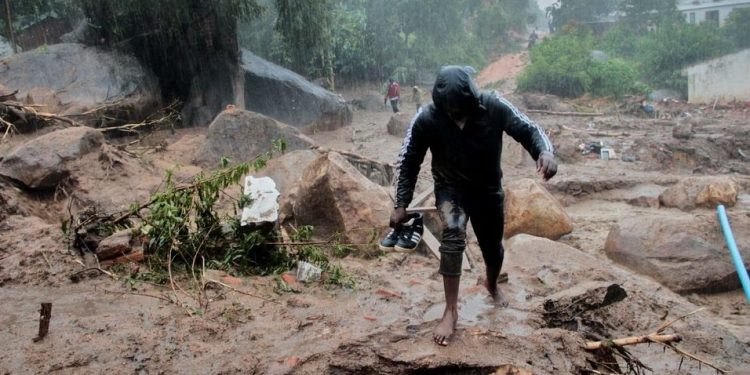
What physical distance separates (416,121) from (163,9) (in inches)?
456

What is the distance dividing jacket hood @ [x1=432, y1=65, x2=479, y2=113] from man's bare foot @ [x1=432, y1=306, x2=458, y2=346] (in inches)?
45.4

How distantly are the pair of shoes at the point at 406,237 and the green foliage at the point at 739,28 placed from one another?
99.0 ft

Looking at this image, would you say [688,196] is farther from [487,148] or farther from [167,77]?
[167,77]

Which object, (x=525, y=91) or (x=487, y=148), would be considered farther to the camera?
(x=525, y=91)

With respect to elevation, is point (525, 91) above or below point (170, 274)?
below

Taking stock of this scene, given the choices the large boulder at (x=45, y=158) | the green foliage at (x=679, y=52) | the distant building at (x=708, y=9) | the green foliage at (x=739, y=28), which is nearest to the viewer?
the large boulder at (x=45, y=158)

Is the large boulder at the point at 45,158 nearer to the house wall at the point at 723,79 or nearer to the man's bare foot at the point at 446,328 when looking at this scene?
the man's bare foot at the point at 446,328

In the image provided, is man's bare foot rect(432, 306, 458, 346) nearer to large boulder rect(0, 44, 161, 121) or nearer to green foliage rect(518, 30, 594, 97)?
large boulder rect(0, 44, 161, 121)

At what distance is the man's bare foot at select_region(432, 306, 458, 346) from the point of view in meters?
3.18

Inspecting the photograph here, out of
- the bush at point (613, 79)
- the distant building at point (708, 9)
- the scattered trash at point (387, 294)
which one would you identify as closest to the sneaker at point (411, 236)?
the scattered trash at point (387, 294)

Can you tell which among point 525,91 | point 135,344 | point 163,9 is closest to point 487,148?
point 135,344

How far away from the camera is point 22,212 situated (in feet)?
19.2

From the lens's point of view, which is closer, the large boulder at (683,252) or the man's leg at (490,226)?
the man's leg at (490,226)

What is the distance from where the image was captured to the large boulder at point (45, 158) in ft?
21.6
